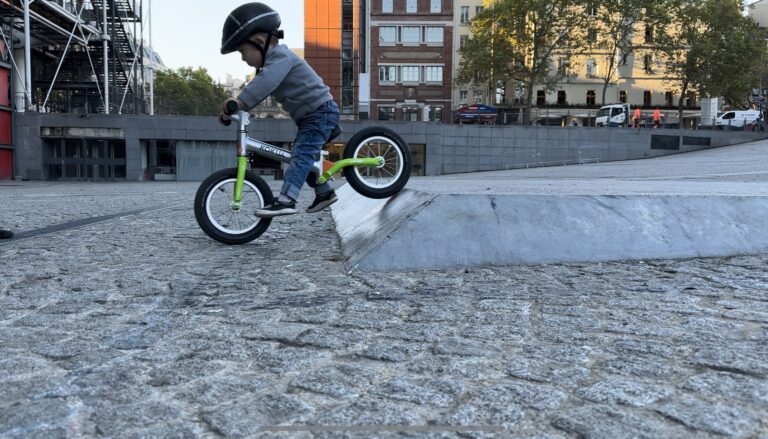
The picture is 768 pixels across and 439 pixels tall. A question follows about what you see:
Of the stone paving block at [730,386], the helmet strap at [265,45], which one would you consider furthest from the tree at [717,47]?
the stone paving block at [730,386]

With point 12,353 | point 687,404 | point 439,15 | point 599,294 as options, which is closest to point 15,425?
point 12,353

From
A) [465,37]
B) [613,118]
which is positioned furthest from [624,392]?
[465,37]

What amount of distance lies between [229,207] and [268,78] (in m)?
1.09

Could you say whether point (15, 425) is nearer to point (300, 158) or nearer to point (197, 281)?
point (197, 281)

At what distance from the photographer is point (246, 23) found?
4566 mm

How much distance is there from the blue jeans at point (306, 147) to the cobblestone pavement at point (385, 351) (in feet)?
2.73

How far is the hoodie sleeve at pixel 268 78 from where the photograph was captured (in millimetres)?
4605

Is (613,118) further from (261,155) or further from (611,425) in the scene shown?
(611,425)

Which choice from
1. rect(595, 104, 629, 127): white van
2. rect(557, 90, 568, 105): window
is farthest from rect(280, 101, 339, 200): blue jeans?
rect(557, 90, 568, 105): window

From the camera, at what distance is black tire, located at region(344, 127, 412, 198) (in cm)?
523

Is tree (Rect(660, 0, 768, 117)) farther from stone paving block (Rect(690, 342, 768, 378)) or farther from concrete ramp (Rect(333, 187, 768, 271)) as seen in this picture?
stone paving block (Rect(690, 342, 768, 378))

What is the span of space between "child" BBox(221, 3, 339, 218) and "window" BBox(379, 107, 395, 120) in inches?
1130

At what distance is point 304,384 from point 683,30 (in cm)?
5819

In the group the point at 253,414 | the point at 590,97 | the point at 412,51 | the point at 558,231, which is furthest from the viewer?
the point at 590,97
